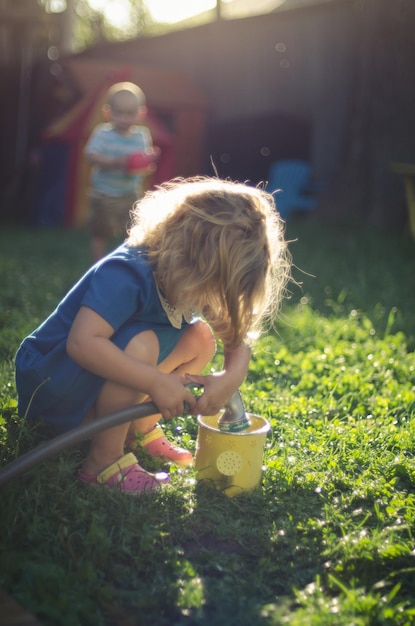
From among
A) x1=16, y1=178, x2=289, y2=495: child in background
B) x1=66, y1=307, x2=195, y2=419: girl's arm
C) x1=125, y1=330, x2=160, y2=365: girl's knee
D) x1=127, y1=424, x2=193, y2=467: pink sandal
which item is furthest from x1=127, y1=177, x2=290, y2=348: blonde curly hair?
x1=127, y1=424, x2=193, y2=467: pink sandal

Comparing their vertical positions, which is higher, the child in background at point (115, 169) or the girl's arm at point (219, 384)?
the child in background at point (115, 169)

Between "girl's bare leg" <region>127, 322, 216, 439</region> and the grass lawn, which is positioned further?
"girl's bare leg" <region>127, 322, 216, 439</region>

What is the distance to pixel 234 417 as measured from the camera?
2.20 m

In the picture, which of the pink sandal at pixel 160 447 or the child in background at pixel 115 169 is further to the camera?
the child in background at pixel 115 169

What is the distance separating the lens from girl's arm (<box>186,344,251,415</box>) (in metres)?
2.06

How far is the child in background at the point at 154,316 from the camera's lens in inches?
78.2

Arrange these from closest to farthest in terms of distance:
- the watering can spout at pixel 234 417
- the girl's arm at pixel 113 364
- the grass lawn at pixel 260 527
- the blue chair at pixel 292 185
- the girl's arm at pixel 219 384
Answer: the grass lawn at pixel 260 527 → the girl's arm at pixel 113 364 → the girl's arm at pixel 219 384 → the watering can spout at pixel 234 417 → the blue chair at pixel 292 185

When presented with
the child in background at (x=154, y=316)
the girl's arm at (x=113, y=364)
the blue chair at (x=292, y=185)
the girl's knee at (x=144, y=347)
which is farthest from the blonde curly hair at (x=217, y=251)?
the blue chair at (x=292, y=185)

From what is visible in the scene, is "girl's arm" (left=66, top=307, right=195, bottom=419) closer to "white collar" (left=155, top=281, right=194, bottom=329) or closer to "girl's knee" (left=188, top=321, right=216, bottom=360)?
"white collar" (left=155, top=281, right=194, bottom=329)

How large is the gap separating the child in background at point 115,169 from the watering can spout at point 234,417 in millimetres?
3547

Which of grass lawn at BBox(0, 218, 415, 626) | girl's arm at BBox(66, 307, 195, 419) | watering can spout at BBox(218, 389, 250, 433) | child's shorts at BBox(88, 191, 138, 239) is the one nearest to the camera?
grass lawn at BBox(0, 218, 415, 626)

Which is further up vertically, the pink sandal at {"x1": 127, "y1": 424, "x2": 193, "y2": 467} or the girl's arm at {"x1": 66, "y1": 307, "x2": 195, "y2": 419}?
the girl's arm at {"x1": 66, "y1": 307, "x2": 195, "y2": 419}

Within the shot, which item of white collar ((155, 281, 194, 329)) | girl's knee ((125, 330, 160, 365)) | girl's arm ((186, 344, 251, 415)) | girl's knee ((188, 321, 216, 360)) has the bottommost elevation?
girl's arm ((186, 344, 251, 415))

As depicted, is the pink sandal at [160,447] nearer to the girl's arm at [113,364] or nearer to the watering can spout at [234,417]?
the watering can spout at [234,417]
